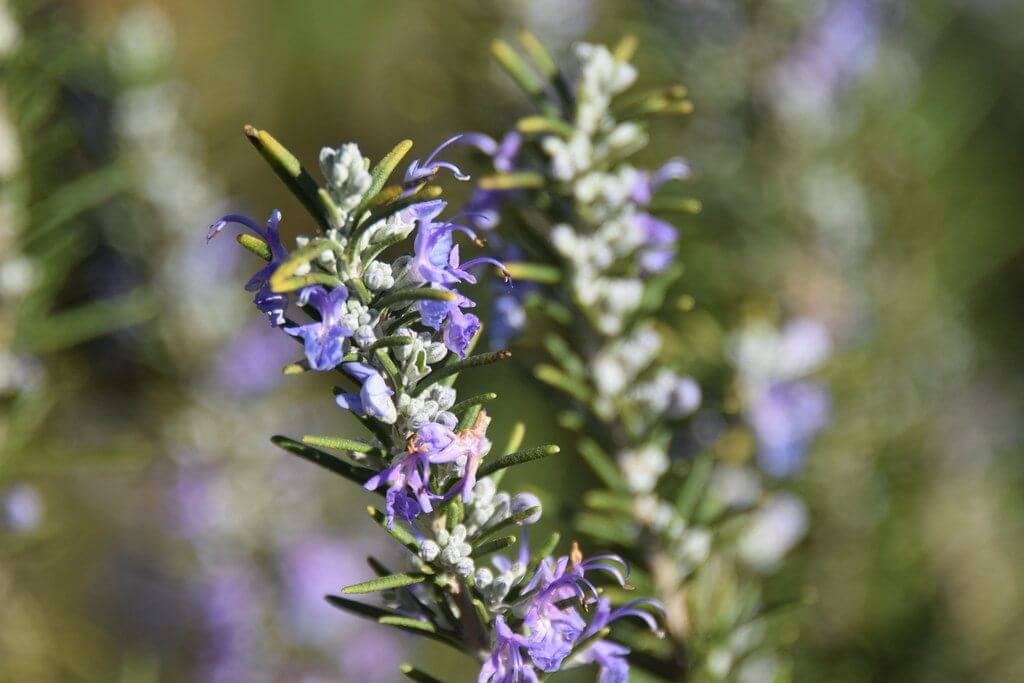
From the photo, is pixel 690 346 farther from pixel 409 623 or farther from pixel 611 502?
pixel 409 623

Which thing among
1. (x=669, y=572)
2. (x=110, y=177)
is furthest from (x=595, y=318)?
(x=110, y=177)

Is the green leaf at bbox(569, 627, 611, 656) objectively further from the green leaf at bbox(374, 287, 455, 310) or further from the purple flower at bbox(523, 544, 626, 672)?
the green leaf at bbox(374, 287, 455, 310)

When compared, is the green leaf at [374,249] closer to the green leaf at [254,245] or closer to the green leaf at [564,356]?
the green leaf at [254,245]

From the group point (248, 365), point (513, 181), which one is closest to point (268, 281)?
point (513, 181)

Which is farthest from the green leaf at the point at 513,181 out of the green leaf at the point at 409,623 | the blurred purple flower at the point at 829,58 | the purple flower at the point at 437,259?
the blurred purple flower at the point at 829,58

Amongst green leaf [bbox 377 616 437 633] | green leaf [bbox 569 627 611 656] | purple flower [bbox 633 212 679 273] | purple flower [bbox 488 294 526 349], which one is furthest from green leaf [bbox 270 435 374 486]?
purple flower [bbox 633 212 679 273]

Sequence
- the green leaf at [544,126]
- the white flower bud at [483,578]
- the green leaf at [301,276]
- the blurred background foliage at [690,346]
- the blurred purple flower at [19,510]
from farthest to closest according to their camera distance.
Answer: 1. the blurred background foliage at [690,346]
2. the blurred purple flower at [19,510]
3. the green leaf at [544,126]
4. the white flower bud at [483,578]
5. the green leaf at [301,276]

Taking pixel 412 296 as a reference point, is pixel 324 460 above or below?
below
